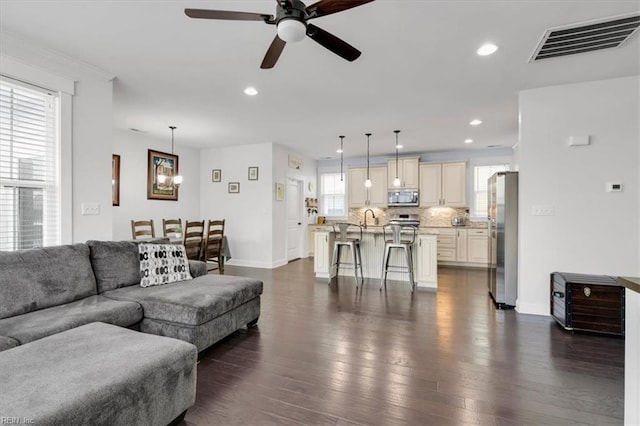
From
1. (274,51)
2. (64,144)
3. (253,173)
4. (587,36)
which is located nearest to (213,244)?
(253,173)

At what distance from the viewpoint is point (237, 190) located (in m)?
6.75

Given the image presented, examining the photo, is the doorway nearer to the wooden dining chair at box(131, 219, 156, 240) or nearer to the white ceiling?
the white ceiling

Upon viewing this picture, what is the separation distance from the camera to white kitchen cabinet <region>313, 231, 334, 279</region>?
5.44 meters

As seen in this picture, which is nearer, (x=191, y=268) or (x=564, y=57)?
(x=564, y=57)

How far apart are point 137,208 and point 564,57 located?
6537 mm

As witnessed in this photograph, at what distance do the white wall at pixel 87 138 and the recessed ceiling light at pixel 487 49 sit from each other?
372cm

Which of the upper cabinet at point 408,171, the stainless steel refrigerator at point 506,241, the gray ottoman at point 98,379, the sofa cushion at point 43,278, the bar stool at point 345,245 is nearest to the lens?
the gray ottoman at point 98,379

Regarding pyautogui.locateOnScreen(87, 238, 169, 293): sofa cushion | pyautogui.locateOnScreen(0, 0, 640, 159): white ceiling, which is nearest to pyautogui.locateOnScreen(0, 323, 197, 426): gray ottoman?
pyautogui.locateOnScreen(87, 238, 169, 293): sofa cushion

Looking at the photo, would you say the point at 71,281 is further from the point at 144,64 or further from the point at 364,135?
the point at 364,135

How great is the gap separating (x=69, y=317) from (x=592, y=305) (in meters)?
4.51

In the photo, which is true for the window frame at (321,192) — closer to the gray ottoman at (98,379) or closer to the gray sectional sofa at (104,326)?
the gray sectional sofa at (104,326)

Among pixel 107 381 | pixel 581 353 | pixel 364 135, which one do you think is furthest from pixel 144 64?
pixel 581 353

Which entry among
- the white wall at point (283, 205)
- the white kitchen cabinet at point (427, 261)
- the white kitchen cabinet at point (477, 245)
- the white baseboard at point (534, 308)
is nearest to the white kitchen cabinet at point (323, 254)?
the white wall at point (283, 205)

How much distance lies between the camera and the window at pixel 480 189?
697 cm
